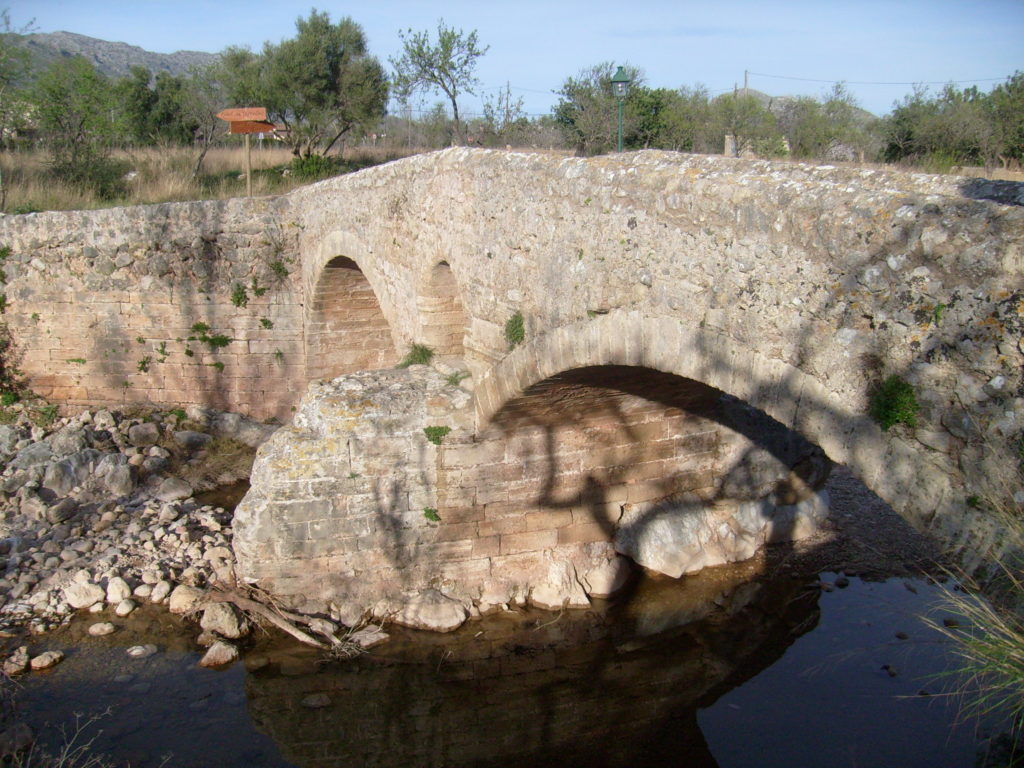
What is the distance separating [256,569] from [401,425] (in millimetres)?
1839

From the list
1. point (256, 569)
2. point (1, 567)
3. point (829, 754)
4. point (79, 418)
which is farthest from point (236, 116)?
point (829, 754)

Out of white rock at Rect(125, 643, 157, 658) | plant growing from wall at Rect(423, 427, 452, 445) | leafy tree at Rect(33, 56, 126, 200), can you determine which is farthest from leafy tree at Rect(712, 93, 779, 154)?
white rock at Rect(125, 643, 157, 658)

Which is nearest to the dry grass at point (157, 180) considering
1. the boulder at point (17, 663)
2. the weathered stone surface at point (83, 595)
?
the weathered stone surface at point (83, 595)

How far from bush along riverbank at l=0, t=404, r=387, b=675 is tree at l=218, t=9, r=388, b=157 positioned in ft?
36.6

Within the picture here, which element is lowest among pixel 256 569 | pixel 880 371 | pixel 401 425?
pixel 256 569

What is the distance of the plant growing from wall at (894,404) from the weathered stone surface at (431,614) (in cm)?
503

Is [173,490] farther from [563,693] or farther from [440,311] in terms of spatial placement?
[563,693]

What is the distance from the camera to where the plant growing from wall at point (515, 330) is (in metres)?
6.59

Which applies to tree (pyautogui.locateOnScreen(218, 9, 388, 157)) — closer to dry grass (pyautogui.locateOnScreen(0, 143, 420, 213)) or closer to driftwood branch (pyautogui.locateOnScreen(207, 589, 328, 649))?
dry grass (pyautogui.locateOnScreen(0, 143, 420, 213))

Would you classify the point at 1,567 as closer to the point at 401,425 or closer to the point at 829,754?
the point at 401,425

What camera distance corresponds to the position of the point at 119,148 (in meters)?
22.3

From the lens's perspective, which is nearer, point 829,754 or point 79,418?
point 829,754

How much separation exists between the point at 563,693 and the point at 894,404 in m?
4.59

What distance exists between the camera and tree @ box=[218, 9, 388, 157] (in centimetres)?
2148
